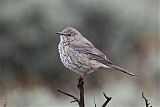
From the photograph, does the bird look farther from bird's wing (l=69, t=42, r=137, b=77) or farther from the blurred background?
the blurred background

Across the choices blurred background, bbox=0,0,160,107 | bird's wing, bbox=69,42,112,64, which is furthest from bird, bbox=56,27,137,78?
blurred background, bbox=0,0,160,107

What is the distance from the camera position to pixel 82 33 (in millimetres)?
8898

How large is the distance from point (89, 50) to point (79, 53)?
0.34 feet

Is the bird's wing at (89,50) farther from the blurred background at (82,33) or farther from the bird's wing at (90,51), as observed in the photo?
the blurred background at (82,33)

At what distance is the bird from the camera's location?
383 centimetres

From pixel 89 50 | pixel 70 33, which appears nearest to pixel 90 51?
pixel 89 50

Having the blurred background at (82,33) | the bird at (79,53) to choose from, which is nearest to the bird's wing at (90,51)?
the bird at (79,53)

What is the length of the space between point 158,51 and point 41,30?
→ 1.56 metres

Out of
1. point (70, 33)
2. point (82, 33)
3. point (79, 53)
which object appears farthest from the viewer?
point (82, 33)

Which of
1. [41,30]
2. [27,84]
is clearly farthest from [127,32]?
[27,84]

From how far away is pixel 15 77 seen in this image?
28.7ft

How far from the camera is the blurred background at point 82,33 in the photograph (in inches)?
345

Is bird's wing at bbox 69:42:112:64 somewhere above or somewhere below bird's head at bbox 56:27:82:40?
below

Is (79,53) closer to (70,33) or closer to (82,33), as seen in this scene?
(70,33)
